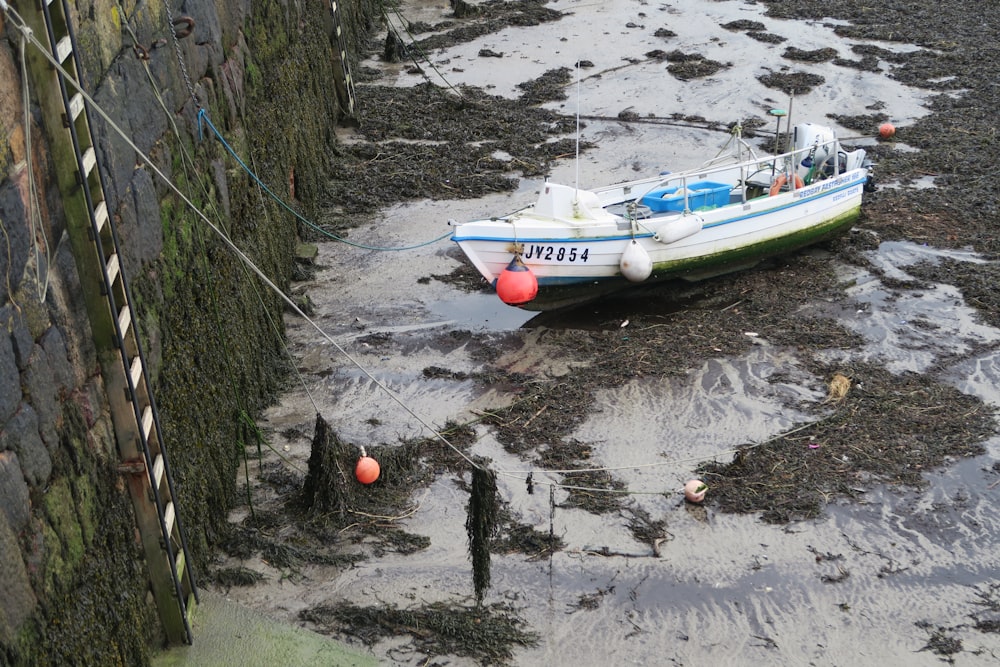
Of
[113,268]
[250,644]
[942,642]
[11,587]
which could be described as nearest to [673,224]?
[942,642]

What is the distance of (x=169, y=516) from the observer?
6371 mm

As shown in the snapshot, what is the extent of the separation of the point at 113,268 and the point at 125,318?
31 cm

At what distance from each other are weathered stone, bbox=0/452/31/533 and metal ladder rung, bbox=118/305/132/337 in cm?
124

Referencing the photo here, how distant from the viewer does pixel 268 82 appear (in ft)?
38.5

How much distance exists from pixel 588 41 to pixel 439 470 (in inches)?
512

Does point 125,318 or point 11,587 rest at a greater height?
point 125,318

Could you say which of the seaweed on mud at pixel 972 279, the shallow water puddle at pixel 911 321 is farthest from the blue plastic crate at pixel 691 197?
the seaweed on mud at pixel 972 279

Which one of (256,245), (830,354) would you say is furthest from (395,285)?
(830,354)

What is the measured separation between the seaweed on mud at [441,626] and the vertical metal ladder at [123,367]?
1.01 metres

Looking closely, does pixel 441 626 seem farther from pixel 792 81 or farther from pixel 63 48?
pixel 792 81

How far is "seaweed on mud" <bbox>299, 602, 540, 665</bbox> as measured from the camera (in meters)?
6.87

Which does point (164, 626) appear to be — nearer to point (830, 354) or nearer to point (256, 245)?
point (256, 245)

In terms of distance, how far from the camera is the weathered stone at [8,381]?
482cm

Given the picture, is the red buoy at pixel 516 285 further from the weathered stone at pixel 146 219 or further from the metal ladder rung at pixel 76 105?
the metal ladder rung at pixel 76 105
